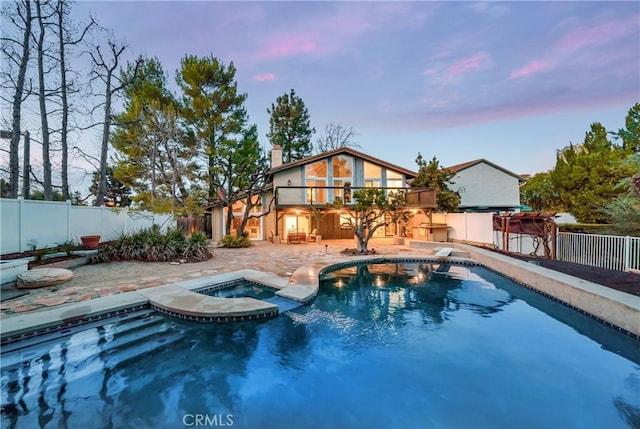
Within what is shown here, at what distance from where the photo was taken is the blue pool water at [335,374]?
9.27 ft

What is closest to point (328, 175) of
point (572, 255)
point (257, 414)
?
point (572, 255)

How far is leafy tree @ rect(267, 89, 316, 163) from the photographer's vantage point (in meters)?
27.1

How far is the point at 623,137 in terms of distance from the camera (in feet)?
46.0

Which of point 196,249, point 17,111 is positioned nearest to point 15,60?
point 17,111

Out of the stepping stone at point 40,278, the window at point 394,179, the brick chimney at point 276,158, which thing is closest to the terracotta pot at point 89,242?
the stepping stone at point 40,278

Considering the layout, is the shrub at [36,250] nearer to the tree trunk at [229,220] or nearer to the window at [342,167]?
the tree trunk at [229,220]

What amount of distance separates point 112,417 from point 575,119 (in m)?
22.5

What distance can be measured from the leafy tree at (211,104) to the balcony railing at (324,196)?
17.7 ft

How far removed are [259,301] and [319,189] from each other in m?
11.3

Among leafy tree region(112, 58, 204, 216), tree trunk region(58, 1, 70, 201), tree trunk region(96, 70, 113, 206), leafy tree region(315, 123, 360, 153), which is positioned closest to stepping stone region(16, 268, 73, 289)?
leafy tree region(112, 58, 204, 216)

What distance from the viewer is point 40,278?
19.3 ft

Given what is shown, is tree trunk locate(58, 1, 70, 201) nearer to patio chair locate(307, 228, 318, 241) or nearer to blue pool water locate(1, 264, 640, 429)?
patio chair locate(307, 228, 318, 241)

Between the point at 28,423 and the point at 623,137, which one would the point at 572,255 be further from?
the point at 28,423
